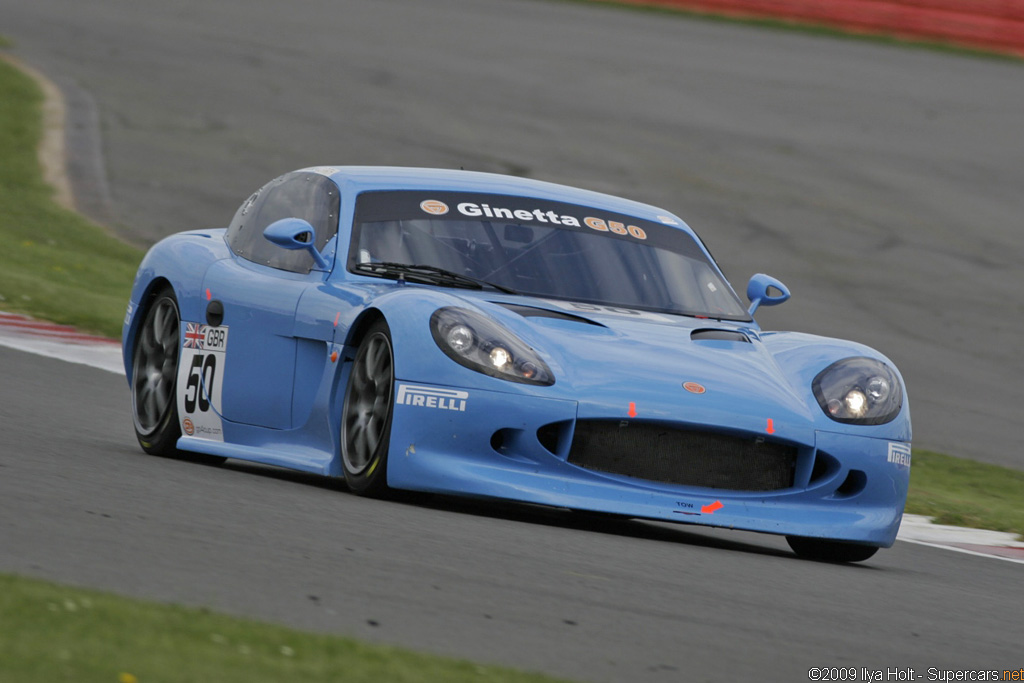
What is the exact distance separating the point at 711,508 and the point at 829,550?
32.3 inches

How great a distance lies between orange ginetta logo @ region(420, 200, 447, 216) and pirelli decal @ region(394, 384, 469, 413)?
1.30 metres

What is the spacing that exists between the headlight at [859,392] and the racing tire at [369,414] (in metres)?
1.54

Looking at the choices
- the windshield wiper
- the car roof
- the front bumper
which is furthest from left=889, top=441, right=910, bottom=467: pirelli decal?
the car roof

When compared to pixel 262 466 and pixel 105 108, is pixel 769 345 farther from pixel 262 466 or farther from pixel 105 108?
pixel 105 108

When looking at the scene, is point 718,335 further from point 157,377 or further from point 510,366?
point 157,377

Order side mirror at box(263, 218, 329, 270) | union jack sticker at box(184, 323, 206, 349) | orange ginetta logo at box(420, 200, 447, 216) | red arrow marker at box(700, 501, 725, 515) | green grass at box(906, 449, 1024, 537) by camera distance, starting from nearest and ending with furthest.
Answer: red arrow marker at box(700, 501, 725, 515)
side mirror at box(263, 218, 329, 270)
orange ginetta logo at box(420, 200, 447, 216)
union jack sticker at box(184, 323, 206, 349)
green grass at box(906, 449, 1024, 537)

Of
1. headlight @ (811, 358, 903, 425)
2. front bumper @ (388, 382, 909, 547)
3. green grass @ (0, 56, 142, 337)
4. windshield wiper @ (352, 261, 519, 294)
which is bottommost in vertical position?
green grass @ (0, 56, 142, 337)

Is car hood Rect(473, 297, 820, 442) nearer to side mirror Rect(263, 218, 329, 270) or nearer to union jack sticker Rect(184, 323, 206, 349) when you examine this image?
side mirror Rect(263, 218, 329, 270)

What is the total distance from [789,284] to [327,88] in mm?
9444

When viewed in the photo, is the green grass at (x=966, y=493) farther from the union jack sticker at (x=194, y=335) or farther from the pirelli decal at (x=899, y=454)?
the union jack sticker at (x=194, y=335)

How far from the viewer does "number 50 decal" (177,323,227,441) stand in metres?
7.43

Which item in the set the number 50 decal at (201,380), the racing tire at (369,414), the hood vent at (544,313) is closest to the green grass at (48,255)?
the number 50 decal at (201,380)

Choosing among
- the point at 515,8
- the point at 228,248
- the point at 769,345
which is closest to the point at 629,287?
the point at 769,345

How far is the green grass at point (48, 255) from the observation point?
12.3 m
